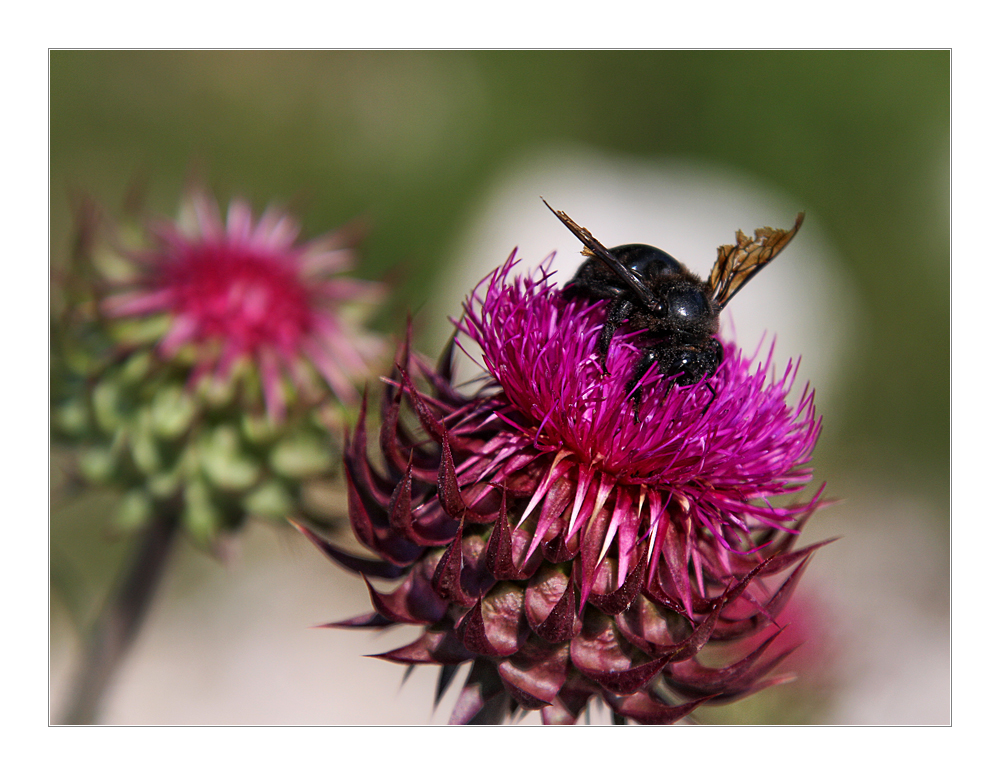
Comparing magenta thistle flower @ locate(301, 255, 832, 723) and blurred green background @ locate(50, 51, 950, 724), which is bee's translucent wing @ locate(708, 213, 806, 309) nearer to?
magenta thistle flower @ locate(301, 255, 832, 723)

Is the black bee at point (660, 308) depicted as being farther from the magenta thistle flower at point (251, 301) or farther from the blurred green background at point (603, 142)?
the blurred green background at point (603, 142)

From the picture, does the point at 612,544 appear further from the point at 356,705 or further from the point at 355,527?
the point at 356,705

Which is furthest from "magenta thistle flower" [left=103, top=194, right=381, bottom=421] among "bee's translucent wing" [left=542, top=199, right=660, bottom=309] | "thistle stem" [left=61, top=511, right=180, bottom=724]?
"bee's translucent wing" [left=542, top=199, right=660, bottom=309]

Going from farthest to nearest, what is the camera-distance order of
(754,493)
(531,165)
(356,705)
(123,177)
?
(531,165), (123,177), (356,705), (754,493)

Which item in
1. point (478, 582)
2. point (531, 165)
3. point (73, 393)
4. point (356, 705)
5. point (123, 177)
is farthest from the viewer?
point (531, 165)

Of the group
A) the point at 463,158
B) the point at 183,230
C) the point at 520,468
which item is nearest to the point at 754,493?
the point at 520,468

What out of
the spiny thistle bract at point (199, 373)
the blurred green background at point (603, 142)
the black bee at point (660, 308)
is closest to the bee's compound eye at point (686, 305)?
the black bee at point (660, 308)

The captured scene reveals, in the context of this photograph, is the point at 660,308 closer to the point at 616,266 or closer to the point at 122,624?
the point at 616,266

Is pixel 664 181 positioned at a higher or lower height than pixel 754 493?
higher
